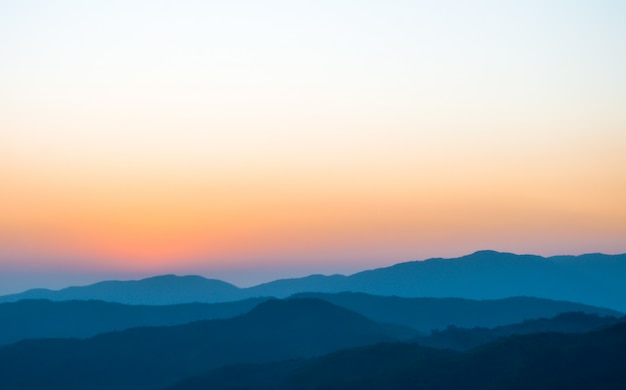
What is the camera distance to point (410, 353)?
62000 millimetres

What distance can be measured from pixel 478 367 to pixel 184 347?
48443mm

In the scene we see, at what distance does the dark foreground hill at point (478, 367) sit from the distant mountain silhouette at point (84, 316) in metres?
79.6

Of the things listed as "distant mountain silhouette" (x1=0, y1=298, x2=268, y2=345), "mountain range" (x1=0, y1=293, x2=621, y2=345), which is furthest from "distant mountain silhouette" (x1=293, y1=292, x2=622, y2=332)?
"distant mountain silhouette" (x1=0, y1=298, x2=268, y2=345)

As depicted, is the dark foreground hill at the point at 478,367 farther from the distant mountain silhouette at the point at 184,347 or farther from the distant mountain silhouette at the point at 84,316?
the distant mountain silhouette at the point at 84,316

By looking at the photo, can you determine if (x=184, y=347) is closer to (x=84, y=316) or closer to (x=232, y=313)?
(x=232, y=313)

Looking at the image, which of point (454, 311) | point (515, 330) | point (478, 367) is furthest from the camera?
point (454, 311)

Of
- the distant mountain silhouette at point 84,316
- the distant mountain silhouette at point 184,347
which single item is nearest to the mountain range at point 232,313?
the distant mountain silhouette at point 84,316

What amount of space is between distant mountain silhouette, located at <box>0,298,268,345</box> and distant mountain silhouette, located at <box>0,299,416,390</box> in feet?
145

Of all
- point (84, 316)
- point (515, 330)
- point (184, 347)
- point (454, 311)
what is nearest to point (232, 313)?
point (84, 316)

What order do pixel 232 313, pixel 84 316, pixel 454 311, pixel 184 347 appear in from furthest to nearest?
pixel 232 313 → pixel 84 316 → pixel 454 311 → pixel 184 347

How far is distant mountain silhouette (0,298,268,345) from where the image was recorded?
140250mm

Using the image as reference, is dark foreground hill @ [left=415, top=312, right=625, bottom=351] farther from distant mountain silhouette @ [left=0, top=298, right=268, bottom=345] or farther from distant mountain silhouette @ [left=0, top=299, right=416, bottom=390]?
distant mountain silhouette @ [left=0, top=298, right=268, bottom=345]

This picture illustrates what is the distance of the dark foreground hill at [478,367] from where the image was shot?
48.4m

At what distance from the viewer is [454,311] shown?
439ft
